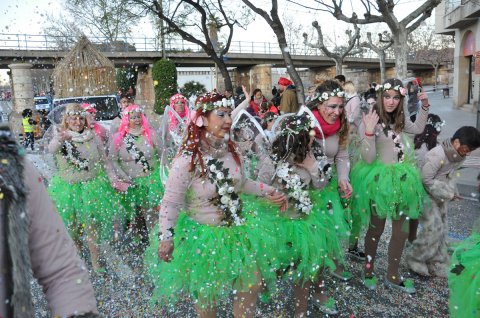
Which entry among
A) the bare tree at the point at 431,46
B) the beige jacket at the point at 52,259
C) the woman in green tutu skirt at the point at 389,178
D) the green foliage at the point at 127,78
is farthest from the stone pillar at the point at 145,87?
the bare tree at the point at 431,46

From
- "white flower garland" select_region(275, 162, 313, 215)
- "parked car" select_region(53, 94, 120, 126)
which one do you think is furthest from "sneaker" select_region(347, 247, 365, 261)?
"parked car" select_region(53, 94, 120, 126)

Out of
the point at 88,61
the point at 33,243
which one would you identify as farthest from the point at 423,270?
the point at 88,61

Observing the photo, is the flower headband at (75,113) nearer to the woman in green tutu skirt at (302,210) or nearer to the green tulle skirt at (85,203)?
the green tulle skirt at (85,203)

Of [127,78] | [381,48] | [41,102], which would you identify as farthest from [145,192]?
[127,78]

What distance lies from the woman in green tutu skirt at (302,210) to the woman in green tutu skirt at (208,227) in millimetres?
382

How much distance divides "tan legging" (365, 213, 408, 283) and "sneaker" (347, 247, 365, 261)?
615 mm

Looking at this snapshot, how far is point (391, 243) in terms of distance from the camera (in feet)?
12.6

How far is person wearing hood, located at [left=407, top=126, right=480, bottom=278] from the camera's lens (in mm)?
3699

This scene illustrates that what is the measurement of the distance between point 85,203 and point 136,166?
0.70 m

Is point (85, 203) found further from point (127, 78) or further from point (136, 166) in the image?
point (127, 78)

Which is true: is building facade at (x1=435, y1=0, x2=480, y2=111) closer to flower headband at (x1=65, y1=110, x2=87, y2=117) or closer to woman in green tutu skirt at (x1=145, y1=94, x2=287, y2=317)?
flower headband at (x1=65, y1=110, x2=87, y2=117)

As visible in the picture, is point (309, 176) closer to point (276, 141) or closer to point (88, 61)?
point (276, 141)

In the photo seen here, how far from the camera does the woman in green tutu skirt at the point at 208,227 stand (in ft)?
8.79

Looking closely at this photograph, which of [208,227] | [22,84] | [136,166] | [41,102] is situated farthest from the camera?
[41,102]
